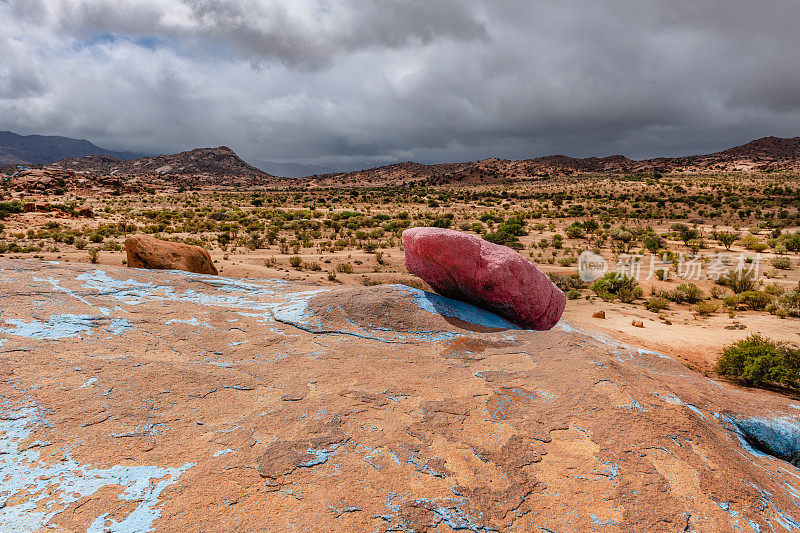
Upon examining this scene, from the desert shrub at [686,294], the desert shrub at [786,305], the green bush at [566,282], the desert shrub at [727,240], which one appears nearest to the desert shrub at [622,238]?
the desert shrub at [727,240]

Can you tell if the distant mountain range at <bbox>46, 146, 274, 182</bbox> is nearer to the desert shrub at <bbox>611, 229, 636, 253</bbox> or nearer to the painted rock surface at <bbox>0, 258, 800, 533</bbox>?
the desert shrub at <bbox>611, 229, 636, 253</bbox>

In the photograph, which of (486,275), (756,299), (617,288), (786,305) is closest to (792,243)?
(756,299)

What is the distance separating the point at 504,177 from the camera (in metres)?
96.2

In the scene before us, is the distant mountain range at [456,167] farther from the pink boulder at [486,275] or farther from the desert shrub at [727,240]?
the pink boulder at [486,275]

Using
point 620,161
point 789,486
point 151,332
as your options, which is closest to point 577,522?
point 789,486

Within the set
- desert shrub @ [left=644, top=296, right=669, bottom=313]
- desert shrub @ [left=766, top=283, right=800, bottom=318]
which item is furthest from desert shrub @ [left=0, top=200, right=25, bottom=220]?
desert shrub @ [left=766, top=283, right=800, bottom=318]

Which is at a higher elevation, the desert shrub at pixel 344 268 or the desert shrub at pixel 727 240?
the desert shrub at pixel 727 240

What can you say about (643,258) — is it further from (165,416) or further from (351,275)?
(165,416)

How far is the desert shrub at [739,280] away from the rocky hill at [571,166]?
78465 mm

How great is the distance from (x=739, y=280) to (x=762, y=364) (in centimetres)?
1039

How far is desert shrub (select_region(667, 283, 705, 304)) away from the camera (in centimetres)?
1388

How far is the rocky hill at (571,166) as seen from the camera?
305 ft

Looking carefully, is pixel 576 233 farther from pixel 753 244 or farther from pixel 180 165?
pixel 180 165

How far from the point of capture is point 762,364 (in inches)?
294
